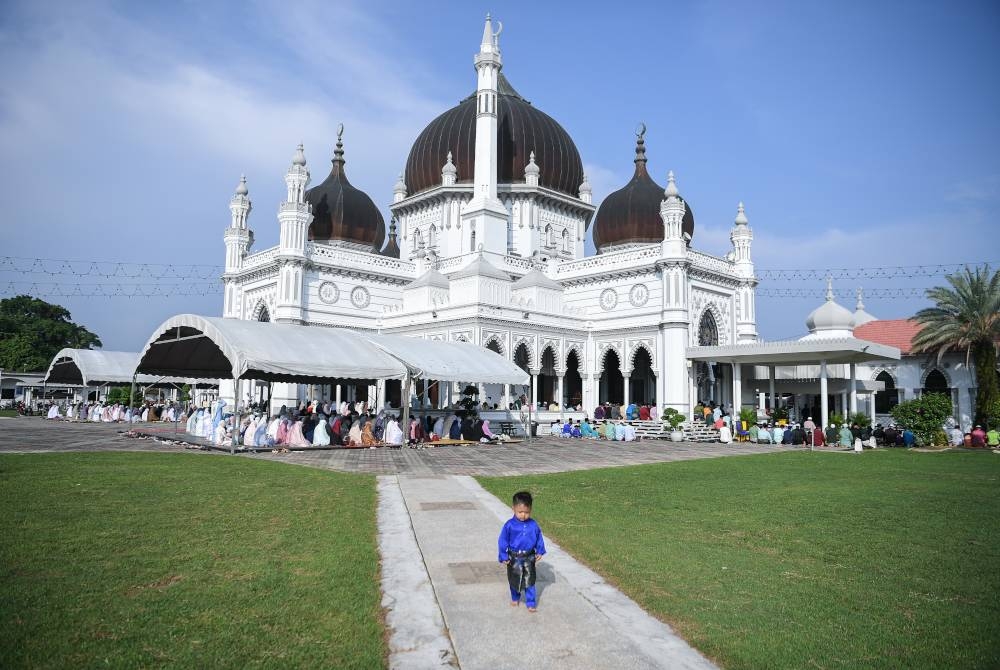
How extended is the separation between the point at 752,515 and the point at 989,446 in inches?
822

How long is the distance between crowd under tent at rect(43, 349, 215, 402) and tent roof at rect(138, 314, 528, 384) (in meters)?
11.6

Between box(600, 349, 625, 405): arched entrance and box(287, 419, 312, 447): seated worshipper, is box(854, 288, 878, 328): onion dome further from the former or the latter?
box(287, 419, 312, 447): seated worshipper

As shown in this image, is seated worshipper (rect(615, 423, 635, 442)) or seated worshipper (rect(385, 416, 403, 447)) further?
seated worshipper (rect(615, 423, 635, 442))

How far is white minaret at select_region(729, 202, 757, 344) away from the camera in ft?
129

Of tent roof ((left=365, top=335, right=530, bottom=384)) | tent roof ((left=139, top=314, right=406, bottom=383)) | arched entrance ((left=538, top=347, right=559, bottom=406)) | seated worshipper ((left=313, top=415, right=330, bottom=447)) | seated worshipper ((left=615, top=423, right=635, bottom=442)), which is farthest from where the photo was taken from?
arched entrance ((left=538, top=347, right=559, bottom=406))

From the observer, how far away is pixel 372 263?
39.5m

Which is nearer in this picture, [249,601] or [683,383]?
[249,601]

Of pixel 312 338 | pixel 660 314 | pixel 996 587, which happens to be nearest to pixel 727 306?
pixel 660 314

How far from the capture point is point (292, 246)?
36375mm

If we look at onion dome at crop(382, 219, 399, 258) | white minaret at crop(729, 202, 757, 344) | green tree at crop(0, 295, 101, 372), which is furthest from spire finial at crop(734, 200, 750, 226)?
green tree at crop(0, 295, 101, 372)

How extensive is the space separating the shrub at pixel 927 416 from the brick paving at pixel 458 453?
5.52 metres

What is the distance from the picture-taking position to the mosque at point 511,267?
114 ft

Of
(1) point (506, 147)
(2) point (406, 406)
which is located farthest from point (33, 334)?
(2) point (406, 406)

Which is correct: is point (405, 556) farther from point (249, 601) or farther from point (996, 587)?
point (996, 587)
